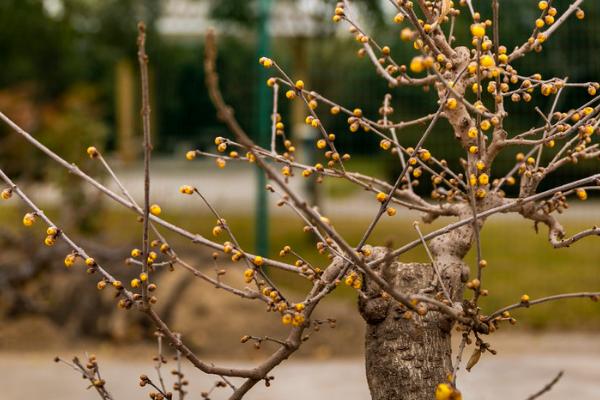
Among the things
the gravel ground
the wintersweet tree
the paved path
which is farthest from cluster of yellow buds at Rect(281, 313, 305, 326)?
the paved path

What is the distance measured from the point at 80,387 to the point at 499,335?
10.9ft

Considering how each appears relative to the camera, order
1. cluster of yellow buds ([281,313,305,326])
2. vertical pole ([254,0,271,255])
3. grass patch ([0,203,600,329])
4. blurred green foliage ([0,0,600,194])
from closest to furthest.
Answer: cluster of yellow buds ([281,313,305,326]) → grass patch ([0,203,600,329]) → vertical pole ([254,0,271,255]) → blurred green foliage ([0,0,600,194])

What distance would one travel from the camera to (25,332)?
6.71 m

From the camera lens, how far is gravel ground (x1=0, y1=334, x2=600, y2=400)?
5.21 meters

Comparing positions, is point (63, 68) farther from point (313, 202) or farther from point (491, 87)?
point (491, 87)

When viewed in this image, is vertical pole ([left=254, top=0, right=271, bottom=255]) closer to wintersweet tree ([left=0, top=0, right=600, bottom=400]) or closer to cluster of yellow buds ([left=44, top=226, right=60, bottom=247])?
wintersweet tree ([left=0, top=0, right=600, bottom=400])

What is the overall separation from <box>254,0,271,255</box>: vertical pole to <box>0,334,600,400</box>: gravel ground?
2.47m

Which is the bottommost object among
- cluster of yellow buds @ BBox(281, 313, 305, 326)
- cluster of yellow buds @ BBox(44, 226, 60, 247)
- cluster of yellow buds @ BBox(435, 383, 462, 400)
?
cluster of yellow buds @ BBox(435, 383, 462, 400)

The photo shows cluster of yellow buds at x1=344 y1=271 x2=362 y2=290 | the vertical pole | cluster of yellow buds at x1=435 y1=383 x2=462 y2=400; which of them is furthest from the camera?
the vertical pole

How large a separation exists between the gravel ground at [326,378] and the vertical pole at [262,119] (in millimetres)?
2467

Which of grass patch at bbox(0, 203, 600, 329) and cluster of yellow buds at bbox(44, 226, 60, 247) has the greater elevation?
cluster of yellow buds at bbox(44, 226, 60, 247)

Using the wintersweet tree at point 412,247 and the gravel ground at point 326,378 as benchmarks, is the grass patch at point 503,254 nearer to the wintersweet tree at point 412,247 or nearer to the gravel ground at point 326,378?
the gravel ground at point 326,378

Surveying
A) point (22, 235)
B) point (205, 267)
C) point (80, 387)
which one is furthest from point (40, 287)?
point (80, 387)

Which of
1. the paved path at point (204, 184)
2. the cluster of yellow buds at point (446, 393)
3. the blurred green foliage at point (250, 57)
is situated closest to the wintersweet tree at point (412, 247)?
the cluster of yellow buds at point (446, 393)
